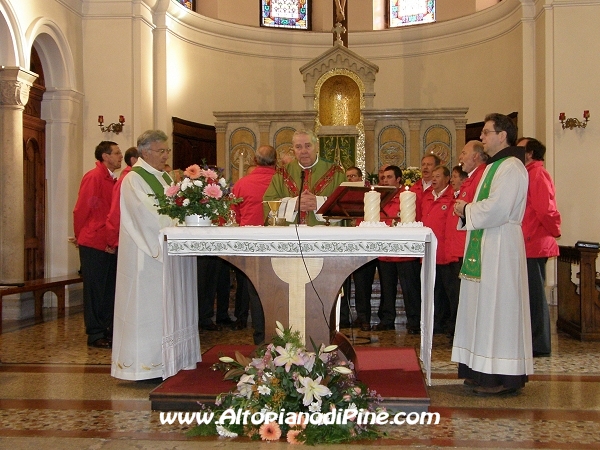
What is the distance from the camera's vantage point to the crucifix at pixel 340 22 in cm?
1408

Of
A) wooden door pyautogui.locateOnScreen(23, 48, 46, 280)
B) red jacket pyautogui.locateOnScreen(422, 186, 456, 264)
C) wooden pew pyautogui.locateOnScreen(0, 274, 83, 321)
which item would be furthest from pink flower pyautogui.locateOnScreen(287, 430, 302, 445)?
wooden door pyautogui.locateOnScreen(23, 48, 46, 280)

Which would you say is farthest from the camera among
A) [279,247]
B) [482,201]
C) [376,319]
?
[376,319]

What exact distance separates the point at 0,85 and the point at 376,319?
5.36m

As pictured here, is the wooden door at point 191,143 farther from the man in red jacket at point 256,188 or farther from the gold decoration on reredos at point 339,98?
the man in red jacket at point 256,188

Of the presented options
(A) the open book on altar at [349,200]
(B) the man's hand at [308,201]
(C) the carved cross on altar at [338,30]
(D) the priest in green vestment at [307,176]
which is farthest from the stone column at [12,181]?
(C) the carved cross on altar at [338,30]

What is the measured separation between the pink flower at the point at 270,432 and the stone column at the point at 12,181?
6308mm

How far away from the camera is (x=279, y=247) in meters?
4.43

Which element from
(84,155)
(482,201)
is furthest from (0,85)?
(482,201)

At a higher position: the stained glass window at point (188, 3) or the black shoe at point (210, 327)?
the stained glass window at point (188, 3)

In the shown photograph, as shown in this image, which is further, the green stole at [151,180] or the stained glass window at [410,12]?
the stained glass window at [410,12]

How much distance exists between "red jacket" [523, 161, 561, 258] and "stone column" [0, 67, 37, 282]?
6231mm

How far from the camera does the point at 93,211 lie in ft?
23.0

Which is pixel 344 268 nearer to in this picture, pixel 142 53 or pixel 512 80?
pixel 142 53

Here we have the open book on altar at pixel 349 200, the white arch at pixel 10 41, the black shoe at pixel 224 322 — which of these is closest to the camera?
the open book on altar at pixel 349 200
